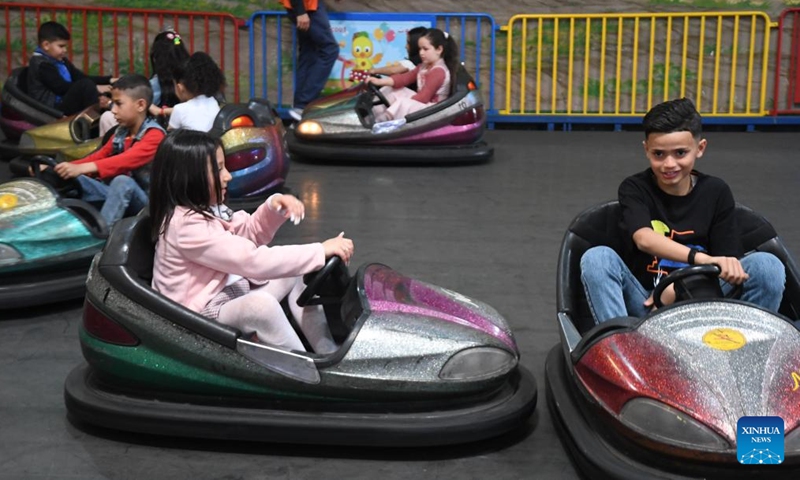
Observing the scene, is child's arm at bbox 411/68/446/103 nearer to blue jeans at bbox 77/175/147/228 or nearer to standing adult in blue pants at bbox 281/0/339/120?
standing adult in blue pants at bbox 281/0/339/120

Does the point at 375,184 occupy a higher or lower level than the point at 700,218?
lower

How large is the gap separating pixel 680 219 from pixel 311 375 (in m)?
0.93

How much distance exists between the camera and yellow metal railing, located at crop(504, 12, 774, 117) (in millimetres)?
7254

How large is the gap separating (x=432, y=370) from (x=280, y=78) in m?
5.46

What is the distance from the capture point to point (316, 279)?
2.47 meters

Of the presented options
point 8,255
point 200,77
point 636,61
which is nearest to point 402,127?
point 200,77

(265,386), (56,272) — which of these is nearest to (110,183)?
(56,272)

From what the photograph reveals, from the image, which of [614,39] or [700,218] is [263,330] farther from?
[614,39]

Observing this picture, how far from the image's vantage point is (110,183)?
12.6 ft

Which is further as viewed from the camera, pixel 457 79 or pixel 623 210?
pixel 457 79

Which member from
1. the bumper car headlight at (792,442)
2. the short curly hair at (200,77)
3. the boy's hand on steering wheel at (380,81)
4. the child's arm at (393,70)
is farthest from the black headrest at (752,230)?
the child's arm at (393,70)

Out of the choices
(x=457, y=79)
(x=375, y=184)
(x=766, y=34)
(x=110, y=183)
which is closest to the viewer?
(x=110, y=183)

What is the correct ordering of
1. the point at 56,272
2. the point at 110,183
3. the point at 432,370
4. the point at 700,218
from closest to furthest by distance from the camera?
the point at 432,370
the point at 700,218
the point at 56,272
the point at 110,183

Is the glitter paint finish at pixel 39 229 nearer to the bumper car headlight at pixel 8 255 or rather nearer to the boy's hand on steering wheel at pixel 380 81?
the bumper car headlight at pixel 8 255
